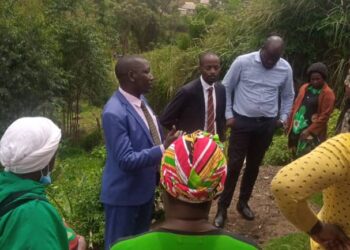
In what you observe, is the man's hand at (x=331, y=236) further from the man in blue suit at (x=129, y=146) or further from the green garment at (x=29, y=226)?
the man in blue suit at (x=129, y=146)

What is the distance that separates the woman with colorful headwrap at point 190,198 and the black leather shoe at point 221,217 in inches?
124

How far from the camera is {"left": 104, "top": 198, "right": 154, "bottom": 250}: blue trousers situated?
3637 mm

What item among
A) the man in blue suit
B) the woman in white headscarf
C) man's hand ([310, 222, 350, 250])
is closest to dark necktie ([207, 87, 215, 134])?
the man in blue suit

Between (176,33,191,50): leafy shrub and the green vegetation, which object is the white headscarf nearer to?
the green vegetation

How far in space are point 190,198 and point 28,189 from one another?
2.83 feet

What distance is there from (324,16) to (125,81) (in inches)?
306

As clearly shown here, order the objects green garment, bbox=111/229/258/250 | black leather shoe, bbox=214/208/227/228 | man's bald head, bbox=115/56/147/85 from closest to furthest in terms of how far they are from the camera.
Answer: green garment, bbox=111/229/258/250 → man's bald head, bbox=115/56/147/85 → black leather shoe, bbox=214/208/227/228

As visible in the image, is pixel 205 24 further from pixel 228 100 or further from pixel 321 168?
pixel 321 168

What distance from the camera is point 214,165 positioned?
1.86 metres

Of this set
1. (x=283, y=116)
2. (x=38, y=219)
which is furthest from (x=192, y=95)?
(x=38, y=219)

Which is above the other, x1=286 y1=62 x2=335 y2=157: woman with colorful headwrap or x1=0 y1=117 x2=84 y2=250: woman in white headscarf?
x1=0 y1=117 x2=84 y2=250: woman in white headscarf

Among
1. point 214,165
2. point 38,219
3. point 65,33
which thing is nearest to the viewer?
point 214,165

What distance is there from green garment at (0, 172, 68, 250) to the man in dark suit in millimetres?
2504

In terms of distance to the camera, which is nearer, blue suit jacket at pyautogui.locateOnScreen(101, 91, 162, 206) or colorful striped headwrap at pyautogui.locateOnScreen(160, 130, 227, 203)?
colorful striped headwrap at pyautogui.locateOnScreen(160, 130, 227, 203)
